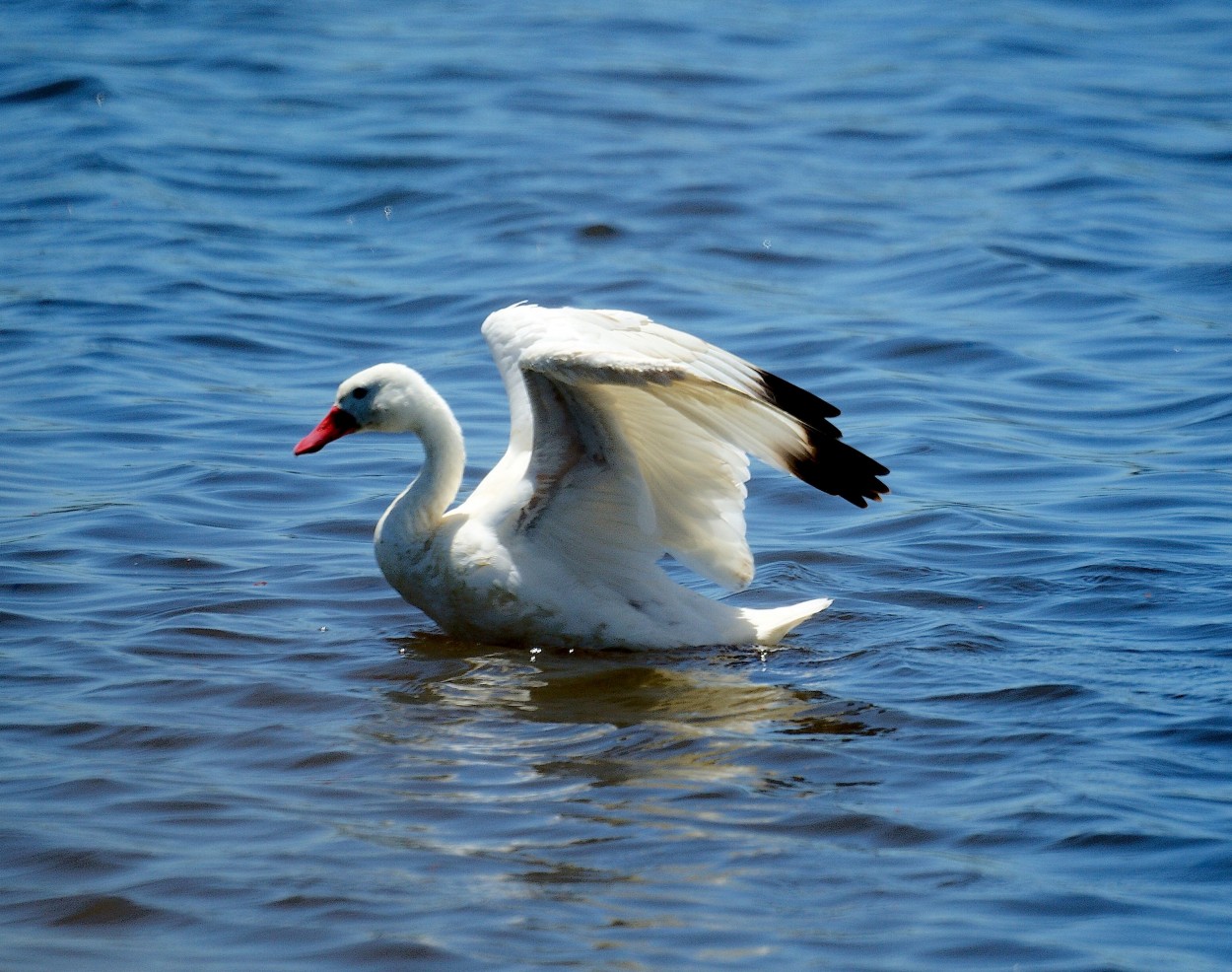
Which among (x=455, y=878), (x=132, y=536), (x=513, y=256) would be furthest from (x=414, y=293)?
(x=455, y=878)

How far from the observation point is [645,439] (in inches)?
245

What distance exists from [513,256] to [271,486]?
184 inches

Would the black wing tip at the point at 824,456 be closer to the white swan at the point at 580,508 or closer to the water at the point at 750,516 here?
the white swan at the point at 580,508

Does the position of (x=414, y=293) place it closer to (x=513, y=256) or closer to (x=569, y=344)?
(x=513, y=256)

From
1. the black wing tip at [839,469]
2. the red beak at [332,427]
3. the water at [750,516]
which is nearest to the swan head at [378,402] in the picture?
the red beak at [332,427]

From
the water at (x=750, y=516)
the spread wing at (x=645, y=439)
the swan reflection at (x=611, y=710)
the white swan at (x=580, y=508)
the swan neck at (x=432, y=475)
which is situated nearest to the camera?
the water at (x=750, y=516)

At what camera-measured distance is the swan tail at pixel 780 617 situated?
6259 millimetres

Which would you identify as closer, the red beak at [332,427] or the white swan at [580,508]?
the white swan at [580,508]

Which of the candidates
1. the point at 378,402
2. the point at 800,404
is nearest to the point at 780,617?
the point at 800,404

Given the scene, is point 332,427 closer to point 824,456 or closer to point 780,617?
point 780,617

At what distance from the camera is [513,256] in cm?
1274

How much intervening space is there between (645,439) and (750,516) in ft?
7.58

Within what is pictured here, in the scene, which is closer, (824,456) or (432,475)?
(824,456)

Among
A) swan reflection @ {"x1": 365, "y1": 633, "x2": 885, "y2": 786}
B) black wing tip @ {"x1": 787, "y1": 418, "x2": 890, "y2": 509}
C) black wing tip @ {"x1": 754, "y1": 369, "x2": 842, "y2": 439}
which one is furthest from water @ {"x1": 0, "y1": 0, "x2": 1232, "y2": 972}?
black wing tip @ {"x1": 754, "y1": 369, "x2": 842, "y2": 439}
